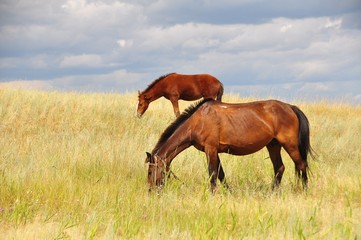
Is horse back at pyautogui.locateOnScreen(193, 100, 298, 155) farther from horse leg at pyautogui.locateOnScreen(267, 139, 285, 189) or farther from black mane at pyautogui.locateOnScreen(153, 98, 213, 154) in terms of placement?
horse leg at pyautogui.locateOnScreen(267, 139, 285, 189)

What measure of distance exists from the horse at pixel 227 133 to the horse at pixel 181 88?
9.11m

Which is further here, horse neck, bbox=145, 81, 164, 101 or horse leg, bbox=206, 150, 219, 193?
horse neck, bbox=145, 81, 164, 101

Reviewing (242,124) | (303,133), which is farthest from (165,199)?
(303,133)

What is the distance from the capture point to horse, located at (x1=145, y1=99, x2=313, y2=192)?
727 centimetres

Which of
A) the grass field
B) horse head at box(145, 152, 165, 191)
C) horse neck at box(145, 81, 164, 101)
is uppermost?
horse neck at box(145, 81, 164, 101)

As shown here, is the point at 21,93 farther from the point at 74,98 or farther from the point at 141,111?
the point at 141,111

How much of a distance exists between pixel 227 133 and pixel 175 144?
0.84m

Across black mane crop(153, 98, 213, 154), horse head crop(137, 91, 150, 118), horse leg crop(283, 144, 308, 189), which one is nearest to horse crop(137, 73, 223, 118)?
horse head crop(137, 91, 150, 118)

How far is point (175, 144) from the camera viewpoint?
7.34 meters

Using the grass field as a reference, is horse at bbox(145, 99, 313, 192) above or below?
above

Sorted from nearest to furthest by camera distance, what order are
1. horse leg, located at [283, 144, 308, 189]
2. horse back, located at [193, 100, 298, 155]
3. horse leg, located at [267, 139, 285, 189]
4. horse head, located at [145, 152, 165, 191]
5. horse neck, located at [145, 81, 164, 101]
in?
1. horse head, located at [145, 152, 165, 191]
2. horse back, located at [193, 100, 298, 155]
3. horse leg, located at [283, 144, 308, 189]
4. horse leg, located at [267, 139, 285, 189]
5. horse neck, located at [145, 81, 164, 101]

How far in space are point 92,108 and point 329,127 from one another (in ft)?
27.2

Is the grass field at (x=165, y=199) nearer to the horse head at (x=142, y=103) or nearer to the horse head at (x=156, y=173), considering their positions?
the horse head at (x=156, y=173)

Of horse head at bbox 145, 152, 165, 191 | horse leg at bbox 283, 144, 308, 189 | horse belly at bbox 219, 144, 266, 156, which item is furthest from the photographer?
horse leg at bbox 283, 144, 308, 189
